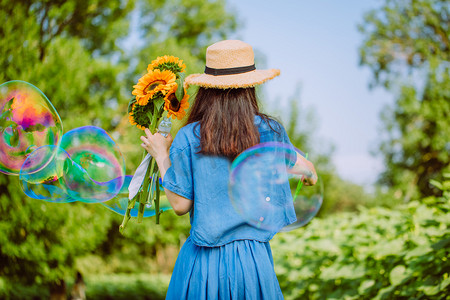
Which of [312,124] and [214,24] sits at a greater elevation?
[214,24]

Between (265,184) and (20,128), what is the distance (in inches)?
60.2

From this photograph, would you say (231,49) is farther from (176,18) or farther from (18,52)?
(176,18)

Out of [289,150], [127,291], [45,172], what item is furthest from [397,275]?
[127,291]

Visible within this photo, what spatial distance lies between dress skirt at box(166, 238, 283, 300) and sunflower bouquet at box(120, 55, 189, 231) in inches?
15.0

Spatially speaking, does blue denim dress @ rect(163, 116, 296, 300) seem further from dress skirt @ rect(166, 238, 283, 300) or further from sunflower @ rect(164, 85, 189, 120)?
sunflower @ rect(164, 85, 189, 120)

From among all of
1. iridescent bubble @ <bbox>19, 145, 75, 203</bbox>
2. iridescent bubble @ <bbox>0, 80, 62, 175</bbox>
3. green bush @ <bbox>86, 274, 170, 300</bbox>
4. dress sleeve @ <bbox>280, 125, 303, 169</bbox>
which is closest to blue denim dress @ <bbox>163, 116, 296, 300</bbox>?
dress sleeve @ <bbox>280, 125, 303, 169</bbox>

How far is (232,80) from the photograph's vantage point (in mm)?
1656

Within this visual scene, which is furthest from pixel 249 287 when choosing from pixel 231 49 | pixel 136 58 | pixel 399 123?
pixel 399 123

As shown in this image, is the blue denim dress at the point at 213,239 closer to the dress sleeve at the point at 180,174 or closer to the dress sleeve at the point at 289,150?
the dress sleeve at the point at 180,174

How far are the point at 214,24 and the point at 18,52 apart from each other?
9.03 m

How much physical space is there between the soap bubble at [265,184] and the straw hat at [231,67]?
275 mm

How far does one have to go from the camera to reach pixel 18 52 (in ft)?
19.0

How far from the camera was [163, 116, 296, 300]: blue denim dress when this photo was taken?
157cm

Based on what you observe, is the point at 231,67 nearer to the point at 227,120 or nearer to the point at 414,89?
the point at 227,120
